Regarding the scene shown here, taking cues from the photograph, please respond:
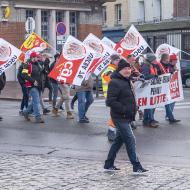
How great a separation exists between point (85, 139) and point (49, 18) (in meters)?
26.5

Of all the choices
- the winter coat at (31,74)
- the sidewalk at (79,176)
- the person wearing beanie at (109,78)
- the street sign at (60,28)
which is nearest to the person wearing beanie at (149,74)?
the person wearing beanie at (109,78)

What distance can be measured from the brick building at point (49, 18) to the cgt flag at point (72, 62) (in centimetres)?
1996

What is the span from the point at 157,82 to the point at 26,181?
6.57 metres

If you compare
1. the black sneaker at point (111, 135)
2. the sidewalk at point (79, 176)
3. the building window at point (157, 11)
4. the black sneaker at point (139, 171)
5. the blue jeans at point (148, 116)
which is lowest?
the sidewalk at point (79, 176)

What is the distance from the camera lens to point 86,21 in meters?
40.2

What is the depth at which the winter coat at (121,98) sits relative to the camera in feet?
29.2

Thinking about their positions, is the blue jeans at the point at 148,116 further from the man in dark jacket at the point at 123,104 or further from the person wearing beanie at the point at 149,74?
the man in dark jacket at the point at 123,104

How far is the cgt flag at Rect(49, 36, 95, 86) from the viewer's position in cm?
1554

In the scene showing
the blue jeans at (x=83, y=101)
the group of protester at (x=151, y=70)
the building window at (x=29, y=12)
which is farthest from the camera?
the building window at (x=29, y=12)

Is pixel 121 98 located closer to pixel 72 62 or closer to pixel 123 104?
pixel 123 104

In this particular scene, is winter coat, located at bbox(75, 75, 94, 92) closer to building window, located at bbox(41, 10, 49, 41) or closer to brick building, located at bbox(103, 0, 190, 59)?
building window, located at bbox(41, 10, 49, 41)

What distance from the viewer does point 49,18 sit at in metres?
38.2

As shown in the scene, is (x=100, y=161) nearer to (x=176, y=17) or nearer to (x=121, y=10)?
(x=176, y=17)

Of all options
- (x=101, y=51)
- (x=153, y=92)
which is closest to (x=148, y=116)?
(x=153, y=92)
